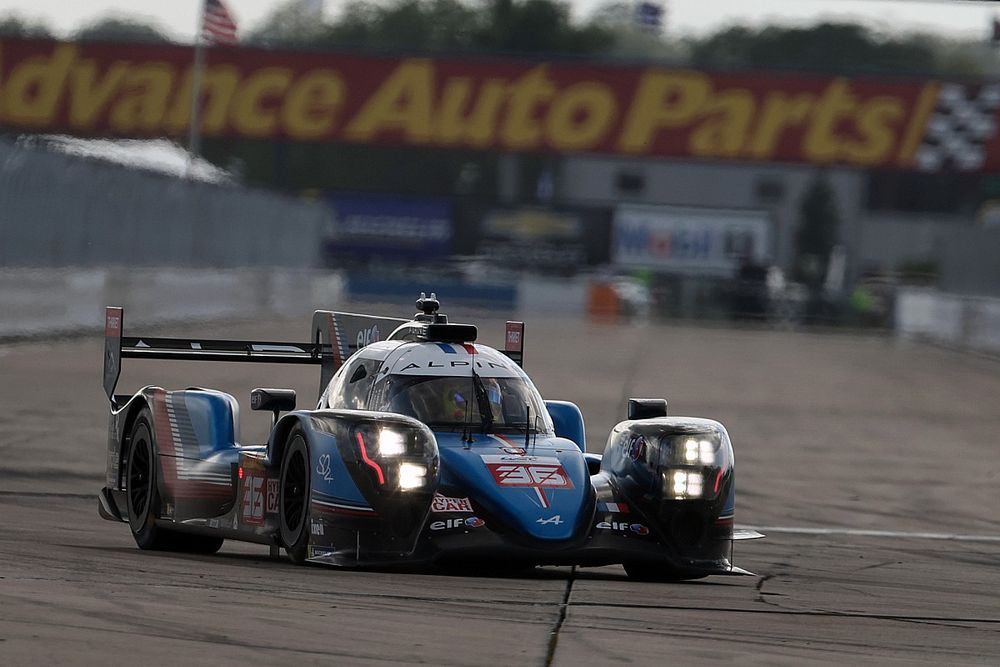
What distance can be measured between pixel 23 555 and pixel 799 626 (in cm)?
373

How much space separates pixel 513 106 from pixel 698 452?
59889mm

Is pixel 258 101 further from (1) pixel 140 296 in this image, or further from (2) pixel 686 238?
(1) pixel 140 296

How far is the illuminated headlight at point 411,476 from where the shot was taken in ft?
28.7

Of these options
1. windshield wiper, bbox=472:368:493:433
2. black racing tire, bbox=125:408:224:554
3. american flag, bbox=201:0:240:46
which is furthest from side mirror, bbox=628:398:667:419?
american flag, bbox=201:0:240:46

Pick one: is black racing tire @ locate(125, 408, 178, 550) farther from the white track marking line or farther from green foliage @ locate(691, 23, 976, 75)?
green foliage @ locate(691, 23, 976, 75)

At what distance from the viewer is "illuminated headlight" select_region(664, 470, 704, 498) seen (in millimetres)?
9344

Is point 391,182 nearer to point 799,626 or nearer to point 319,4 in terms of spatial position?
point 319,4

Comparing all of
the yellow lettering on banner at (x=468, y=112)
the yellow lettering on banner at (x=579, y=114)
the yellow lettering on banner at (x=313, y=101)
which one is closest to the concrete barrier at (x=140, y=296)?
the yellow lettering on banner at (x=313, y=101)

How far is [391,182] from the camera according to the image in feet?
322

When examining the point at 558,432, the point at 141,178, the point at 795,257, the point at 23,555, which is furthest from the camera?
the point at 795,257

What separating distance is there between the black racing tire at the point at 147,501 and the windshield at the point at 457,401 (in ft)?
4.54

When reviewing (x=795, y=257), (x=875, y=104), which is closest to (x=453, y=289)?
(x=875, y=104)

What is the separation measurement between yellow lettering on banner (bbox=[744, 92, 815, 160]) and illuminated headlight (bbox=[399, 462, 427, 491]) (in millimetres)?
61494

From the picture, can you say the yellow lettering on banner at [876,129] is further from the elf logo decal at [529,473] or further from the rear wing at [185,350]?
the elf logo decal at [529,473]
